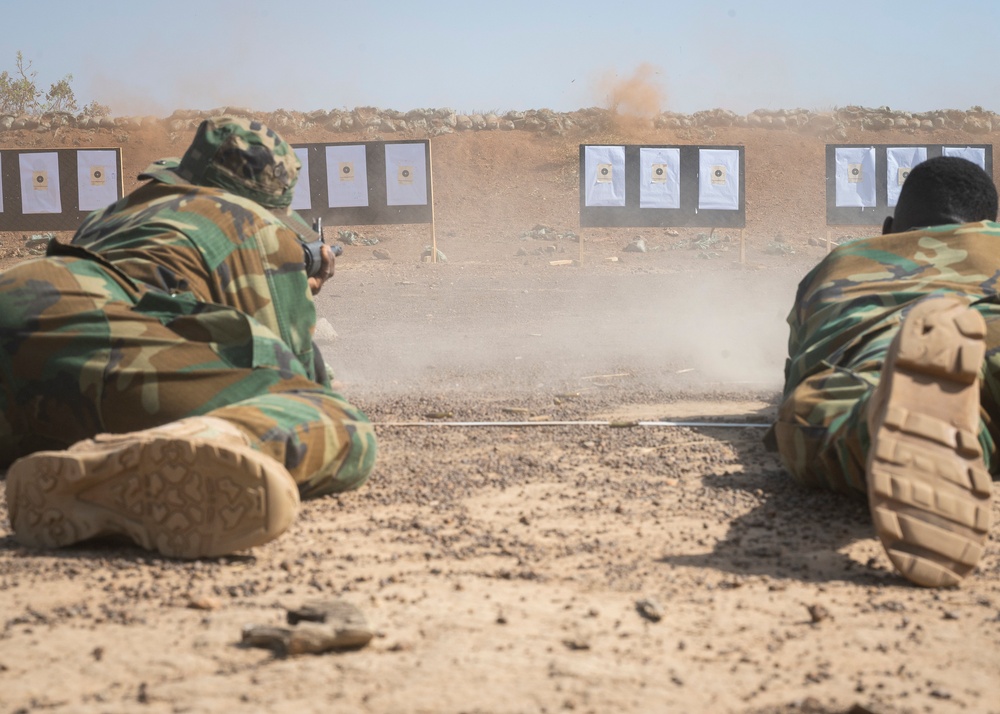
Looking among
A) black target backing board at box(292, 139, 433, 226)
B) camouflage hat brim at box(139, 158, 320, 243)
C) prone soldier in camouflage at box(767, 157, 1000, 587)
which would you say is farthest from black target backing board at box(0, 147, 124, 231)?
prone soldier in camouflage at box(767, 157, 1000, 587)

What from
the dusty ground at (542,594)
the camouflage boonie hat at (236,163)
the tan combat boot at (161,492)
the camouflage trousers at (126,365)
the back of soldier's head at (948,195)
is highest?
the camouflage boonie hat at (236,163)

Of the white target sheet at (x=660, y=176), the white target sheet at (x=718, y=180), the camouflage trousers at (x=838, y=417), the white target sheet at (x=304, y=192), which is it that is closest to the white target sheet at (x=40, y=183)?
the white target sheet at (x=304, y=192)

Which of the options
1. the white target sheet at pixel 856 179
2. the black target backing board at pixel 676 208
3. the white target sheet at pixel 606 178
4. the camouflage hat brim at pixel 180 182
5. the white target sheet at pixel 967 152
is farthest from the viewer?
the white target sheet at pixel 967 152

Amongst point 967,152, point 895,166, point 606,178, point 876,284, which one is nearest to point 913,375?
point 876,284

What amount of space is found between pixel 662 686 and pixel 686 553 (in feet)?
2.82

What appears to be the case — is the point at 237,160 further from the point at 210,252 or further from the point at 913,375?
the point at 913,375

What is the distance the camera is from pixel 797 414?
9.82 feet

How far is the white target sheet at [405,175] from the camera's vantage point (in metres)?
14.2

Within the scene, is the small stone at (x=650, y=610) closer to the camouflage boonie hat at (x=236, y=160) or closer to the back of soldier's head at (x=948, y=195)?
the camouflage boonie hat at (x=236, y=160)

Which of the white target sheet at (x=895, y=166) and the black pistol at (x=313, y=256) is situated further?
the white target sheet at (x=895, y=166)

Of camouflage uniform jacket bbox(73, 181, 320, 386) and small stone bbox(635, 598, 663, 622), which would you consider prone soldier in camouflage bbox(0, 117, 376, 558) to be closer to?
camouflage uniform jacket bbox(73, 181, 320, 386)

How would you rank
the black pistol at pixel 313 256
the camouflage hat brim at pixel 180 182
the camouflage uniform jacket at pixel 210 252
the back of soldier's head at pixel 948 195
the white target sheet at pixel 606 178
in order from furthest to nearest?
the white target sheet at pixel 606 178, the back of soldier's head at pixel 948 195, the black pistol at pixel 313 256, the camouflage hat brim at pixel 180 182, the camouflage uniform jacket at pixel 210 252

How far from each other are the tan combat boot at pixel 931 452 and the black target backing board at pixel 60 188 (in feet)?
43.4

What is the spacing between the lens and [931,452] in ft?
7.18
